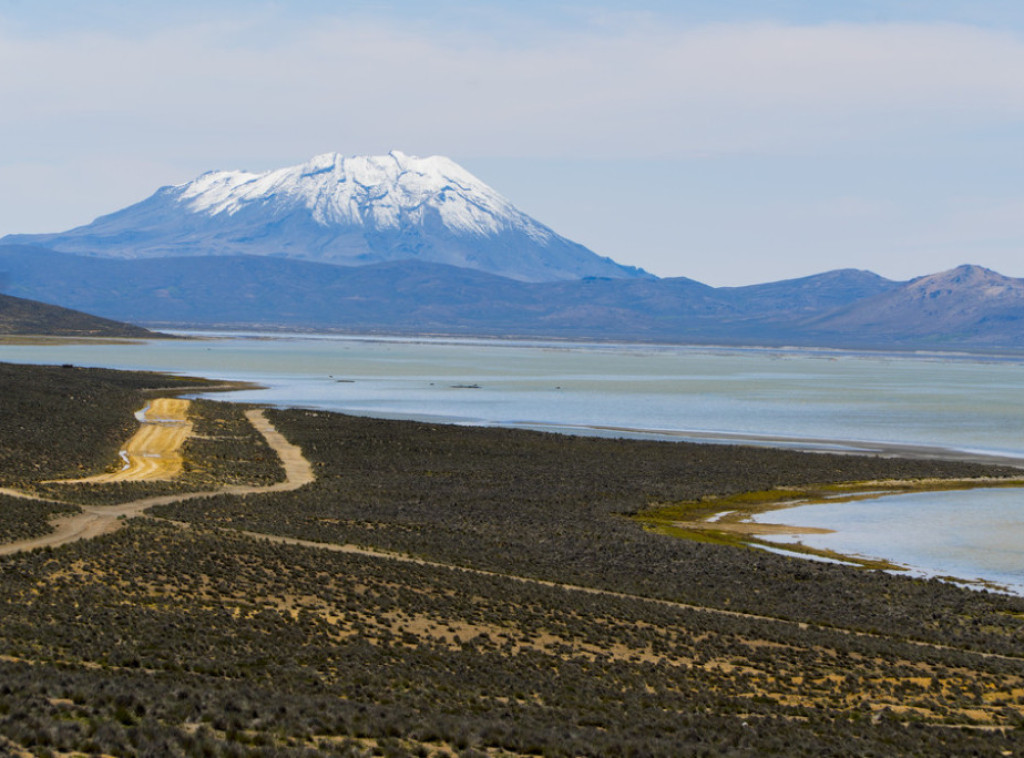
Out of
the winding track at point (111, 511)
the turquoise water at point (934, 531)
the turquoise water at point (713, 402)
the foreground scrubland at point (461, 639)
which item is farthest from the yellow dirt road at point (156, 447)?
the turquoise water at point (934, 531)

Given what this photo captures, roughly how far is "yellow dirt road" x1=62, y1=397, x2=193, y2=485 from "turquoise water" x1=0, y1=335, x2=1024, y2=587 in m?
17.0

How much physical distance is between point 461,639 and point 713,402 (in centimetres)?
8916

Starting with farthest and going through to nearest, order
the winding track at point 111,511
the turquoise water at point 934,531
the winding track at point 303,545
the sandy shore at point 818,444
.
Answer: the sandy shore at point 818,444, the turquoise water at point 934,531, the winding track at point 111,511, the winding track at point 303,545

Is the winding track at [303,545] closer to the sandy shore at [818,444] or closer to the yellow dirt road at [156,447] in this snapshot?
the yellow dirt road at [156,447]

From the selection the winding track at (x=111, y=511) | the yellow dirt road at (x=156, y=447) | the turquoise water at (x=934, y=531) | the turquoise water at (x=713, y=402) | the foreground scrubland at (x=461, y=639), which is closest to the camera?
the foreground scrubland at (x=461, y=639)

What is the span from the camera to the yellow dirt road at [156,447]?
162 ft

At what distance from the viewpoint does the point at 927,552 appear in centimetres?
4050

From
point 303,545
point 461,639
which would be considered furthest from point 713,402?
point 461,639

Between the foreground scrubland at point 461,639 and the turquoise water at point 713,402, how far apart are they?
336 inches

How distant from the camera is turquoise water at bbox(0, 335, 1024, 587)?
157ft

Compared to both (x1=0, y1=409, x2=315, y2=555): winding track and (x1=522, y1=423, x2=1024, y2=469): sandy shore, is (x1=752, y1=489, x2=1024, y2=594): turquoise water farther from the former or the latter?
(x1=0, y1=409, x2=315, y2=555): winding track

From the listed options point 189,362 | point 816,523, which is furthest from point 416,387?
point 816,523

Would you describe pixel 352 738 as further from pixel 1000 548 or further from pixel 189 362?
pixel 189 362

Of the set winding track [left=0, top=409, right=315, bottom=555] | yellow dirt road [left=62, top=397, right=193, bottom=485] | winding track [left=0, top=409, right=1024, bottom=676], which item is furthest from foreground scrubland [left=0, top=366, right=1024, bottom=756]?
yellow dirt road [left=62, top=397, right=193, bottom=485]
